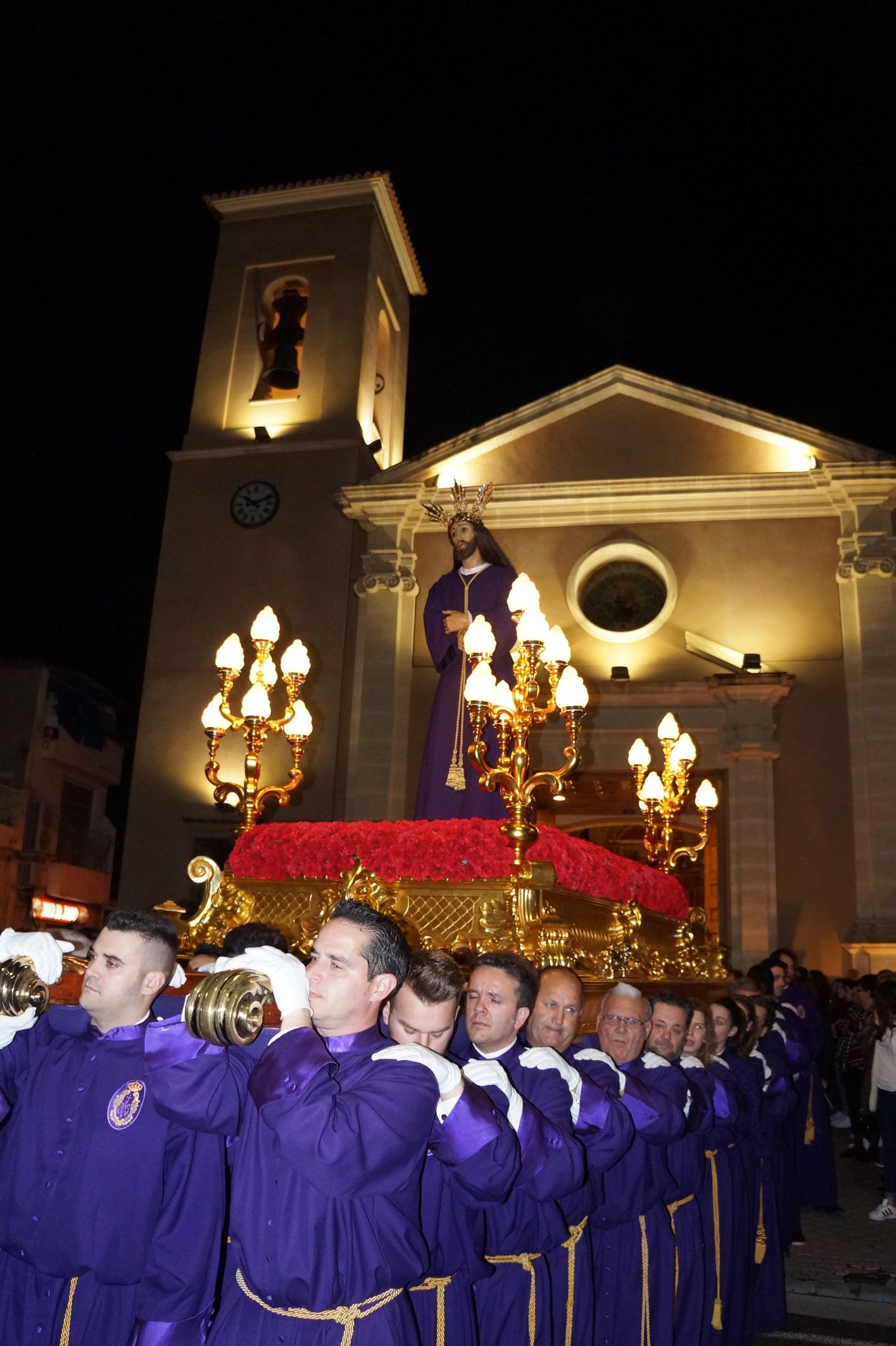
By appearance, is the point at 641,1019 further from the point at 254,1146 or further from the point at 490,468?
the point at 490,468

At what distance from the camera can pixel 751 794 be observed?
14.3 metres

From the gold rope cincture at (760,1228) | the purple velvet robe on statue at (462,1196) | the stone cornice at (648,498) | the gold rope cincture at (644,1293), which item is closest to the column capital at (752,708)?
the stone cornice at (648,498)

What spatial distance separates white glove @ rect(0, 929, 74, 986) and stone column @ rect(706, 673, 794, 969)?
1179 cm

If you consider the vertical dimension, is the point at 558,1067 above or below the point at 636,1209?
above

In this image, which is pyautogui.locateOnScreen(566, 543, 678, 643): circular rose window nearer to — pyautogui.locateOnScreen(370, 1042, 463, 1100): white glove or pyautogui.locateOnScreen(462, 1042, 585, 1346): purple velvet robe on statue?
pyautogui.locateOnScreen(462, 1042, 585, 1346): purple velvet robe on statue

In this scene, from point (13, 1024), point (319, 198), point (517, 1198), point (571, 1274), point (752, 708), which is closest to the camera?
point (13, 1024)

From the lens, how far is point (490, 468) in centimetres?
1714

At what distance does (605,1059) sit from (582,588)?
41.2 ft

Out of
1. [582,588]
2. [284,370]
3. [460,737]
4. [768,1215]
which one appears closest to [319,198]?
[284,370]

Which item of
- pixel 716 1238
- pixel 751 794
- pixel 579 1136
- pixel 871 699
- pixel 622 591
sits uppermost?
pixel 622 591

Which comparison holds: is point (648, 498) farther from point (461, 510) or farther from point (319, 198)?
point (461, 510)

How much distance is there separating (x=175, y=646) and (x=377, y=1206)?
14.9m

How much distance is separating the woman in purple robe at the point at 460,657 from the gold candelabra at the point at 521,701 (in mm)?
911

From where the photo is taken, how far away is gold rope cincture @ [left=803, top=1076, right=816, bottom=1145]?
816cm
